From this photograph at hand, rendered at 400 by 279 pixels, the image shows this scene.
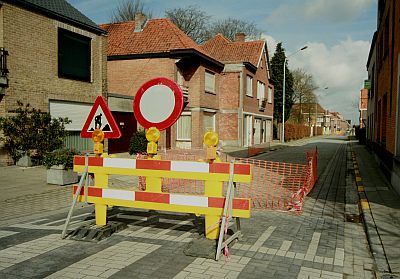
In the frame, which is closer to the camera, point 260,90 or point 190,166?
point 190,166

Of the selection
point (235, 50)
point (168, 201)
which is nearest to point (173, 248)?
point (168, 201)

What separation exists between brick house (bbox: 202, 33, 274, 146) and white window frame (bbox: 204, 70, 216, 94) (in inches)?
76.3

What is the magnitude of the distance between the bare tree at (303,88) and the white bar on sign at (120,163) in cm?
6198

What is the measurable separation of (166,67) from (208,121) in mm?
5598

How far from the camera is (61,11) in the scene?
15.2 metres

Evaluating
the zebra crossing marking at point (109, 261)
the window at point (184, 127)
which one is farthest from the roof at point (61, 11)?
the zebra crossing marking at point (109, 261)

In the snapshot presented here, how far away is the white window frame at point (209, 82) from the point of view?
25.7 meters

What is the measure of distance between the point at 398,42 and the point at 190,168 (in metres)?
8.93

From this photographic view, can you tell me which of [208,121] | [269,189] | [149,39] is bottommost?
[269,189]

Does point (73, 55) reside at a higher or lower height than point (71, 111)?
higher

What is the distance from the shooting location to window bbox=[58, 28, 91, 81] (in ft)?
50.8

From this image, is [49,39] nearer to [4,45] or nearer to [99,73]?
[4,45]

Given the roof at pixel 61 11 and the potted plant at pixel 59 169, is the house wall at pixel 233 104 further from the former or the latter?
the potted plant at pixel 59 169

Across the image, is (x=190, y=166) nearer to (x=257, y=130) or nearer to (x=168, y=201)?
(x=168, y=201)
